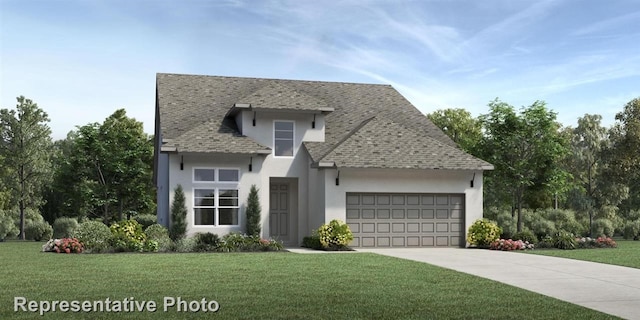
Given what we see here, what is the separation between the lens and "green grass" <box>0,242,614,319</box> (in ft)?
33.7

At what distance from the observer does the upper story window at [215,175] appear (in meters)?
26.2

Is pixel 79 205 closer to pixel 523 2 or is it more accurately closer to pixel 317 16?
pixel 317 16

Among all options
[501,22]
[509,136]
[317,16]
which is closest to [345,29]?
[317,16]

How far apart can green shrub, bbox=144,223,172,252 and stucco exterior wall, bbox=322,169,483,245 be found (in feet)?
19.3

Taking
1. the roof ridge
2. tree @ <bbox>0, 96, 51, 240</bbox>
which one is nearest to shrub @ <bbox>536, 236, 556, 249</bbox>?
the roof ridge

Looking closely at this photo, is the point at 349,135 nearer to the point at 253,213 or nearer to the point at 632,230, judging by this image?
the point at 253,213

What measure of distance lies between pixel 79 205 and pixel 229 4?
20.5 m

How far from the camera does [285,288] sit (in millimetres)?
12750

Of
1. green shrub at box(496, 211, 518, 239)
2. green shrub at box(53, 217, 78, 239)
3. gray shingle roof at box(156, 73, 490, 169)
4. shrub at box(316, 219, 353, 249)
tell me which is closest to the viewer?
shrub at box(316, 219, 353, 249)

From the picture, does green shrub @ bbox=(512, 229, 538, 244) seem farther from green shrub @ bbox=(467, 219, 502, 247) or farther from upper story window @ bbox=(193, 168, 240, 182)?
upper story window @ bbox=(193, 168, 240, 182)

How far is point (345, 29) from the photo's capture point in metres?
25.3

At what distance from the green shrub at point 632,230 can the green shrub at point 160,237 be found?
24761 mm

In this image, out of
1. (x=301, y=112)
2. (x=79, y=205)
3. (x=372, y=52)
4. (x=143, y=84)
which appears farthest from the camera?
(x=79, y=205)

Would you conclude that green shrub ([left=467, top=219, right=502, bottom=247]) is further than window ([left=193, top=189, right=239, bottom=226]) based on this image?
Yes
